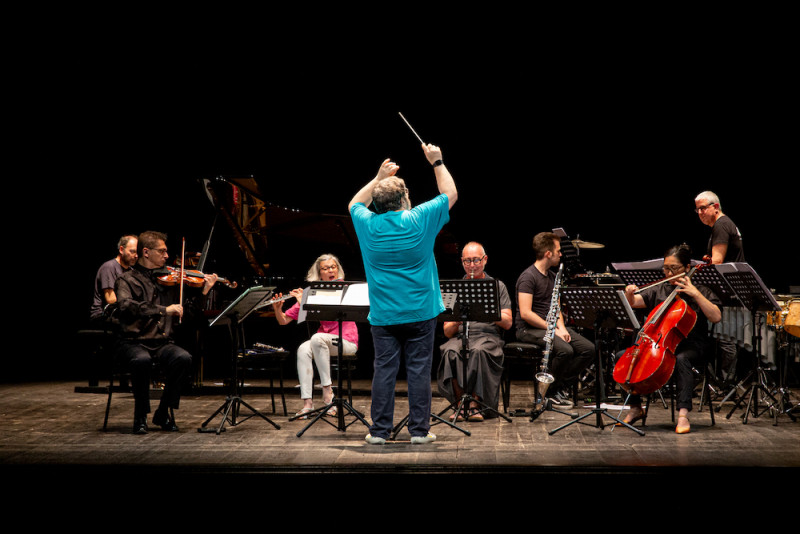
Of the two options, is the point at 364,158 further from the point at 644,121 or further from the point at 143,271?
the point at 143,271

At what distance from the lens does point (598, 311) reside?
4.82 meters

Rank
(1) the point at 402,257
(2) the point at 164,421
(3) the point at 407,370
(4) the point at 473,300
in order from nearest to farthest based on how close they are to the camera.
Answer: (1) the point at 402,257
(3) the point at 407,370
(2) the point at 164,421
(4) the point at 473,300

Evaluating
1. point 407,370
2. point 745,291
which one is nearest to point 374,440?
point 407,370

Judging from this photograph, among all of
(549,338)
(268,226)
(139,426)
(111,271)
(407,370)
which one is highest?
(268,226)

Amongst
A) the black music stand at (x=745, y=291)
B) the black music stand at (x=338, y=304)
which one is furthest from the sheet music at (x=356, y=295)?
the black music stand at (x=745, y=291)

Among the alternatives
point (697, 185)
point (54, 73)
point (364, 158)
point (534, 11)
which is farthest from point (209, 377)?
point (697, 185)

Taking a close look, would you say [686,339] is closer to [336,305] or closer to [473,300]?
[473,300]

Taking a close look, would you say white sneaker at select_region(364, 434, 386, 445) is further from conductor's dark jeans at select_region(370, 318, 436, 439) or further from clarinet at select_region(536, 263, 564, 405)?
clarinet at select_region(536, 263, 564, 405)

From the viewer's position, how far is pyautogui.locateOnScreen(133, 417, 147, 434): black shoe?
4824mm

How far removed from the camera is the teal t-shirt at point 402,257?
4105 mm

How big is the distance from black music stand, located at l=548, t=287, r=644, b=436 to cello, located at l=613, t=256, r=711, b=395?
0.12 m

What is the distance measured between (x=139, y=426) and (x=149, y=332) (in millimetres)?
608

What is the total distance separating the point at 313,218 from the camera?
750 cm

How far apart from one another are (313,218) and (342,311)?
111 inches
